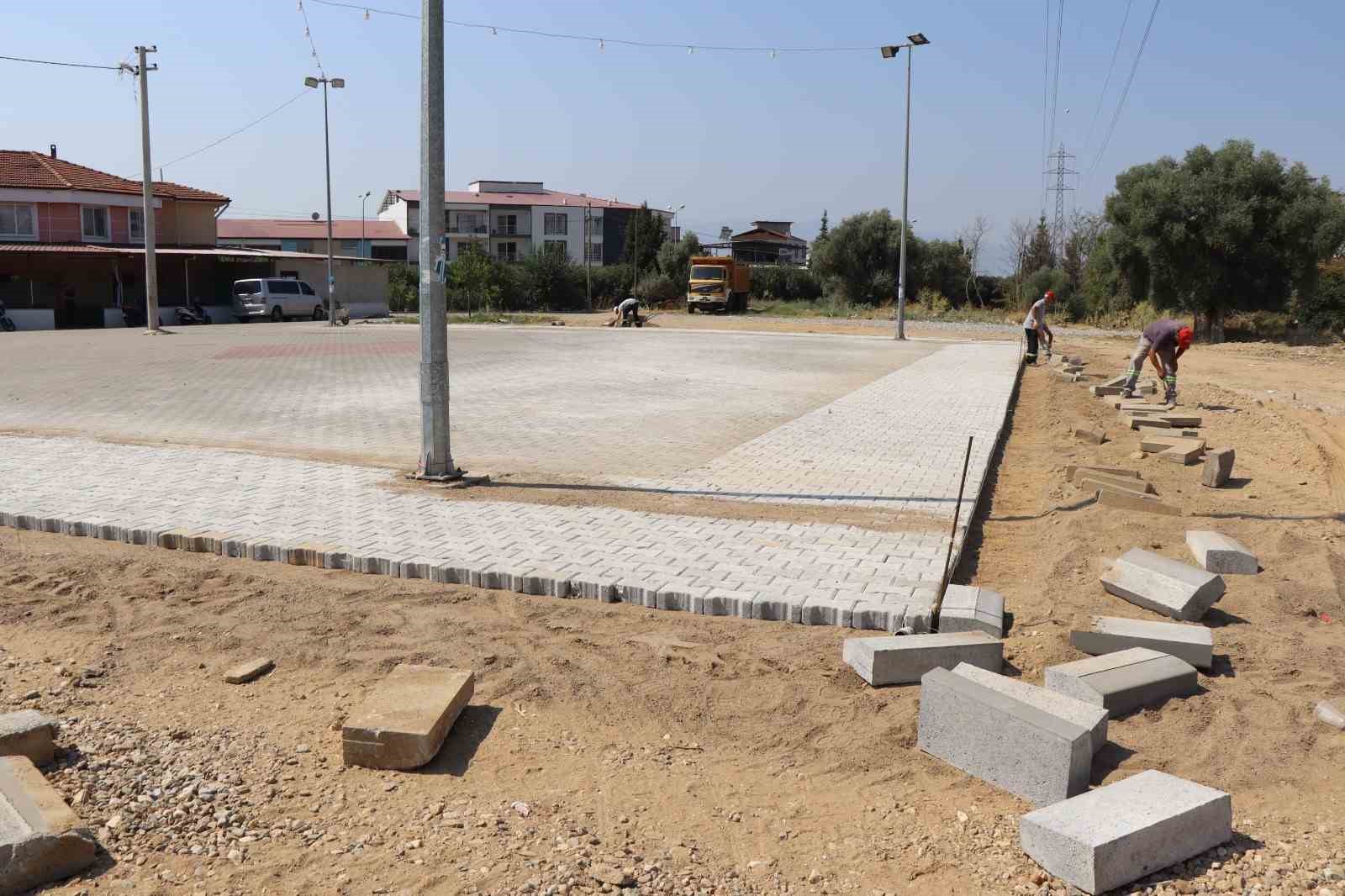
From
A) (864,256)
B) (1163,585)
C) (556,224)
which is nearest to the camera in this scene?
(1163,585)

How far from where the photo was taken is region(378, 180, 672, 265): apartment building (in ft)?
260

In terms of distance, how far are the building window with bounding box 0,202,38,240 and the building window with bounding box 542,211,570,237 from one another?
44.1 meters

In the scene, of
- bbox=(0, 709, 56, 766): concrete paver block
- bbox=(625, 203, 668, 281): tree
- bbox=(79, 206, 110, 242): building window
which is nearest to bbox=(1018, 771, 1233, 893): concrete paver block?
bbox=(0, 709, 56, 766): concrete paver block

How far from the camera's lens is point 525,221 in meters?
81.6

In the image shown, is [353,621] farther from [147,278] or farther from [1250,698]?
[147,278]

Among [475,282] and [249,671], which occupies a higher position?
[475,282]

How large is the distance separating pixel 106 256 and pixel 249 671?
39.3 meters

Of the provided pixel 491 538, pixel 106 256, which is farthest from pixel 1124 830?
pixel 106 256

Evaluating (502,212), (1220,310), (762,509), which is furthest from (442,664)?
(502,212)

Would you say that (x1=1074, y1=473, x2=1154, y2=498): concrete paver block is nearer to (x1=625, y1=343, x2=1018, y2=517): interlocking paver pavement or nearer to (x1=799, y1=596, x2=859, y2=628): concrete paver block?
(x1=625, y1=343, x2=1018, y2=517): interlocking paver pavement

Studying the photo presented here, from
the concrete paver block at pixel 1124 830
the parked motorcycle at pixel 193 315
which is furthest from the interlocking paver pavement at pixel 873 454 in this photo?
the parked motorcycle at pixel 193 315

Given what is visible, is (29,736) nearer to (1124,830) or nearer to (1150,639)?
(1124,830)

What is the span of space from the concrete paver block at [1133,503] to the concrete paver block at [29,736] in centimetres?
676

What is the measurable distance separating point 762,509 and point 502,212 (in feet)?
251
